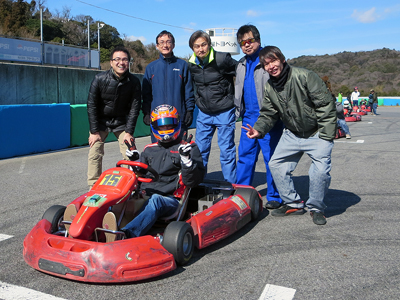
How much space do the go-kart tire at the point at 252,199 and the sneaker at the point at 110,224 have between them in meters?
1.52

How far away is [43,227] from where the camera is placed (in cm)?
313

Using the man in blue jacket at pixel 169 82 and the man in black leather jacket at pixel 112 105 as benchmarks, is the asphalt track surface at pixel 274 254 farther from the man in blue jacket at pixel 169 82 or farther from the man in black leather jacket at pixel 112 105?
the man in blue jacket at pixel 169 82

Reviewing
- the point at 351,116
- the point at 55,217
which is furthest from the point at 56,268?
the point at 351,116

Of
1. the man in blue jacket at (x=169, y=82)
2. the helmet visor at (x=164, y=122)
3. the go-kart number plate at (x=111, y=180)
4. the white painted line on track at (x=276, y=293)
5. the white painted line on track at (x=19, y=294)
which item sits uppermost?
the man in blue jacket at (x=169, y=82)

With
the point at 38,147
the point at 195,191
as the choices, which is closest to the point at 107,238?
the point at 195,191

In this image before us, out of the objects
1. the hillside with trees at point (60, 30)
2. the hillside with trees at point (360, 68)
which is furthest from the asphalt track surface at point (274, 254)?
the hillside with trees at point (360, 68)

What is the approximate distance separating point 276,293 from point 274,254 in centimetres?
A: 69

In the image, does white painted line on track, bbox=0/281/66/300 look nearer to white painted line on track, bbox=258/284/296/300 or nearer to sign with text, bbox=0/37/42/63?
white painted line on track, bbox=258/284/296/300

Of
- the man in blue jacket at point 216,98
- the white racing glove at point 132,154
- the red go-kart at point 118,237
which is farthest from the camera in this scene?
the man in blue jacket at point 216,98

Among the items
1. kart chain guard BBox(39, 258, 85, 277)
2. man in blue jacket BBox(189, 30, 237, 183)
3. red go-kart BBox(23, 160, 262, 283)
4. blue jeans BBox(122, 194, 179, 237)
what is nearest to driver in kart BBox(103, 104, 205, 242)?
blue jeans BBox(122, 194, 179, 237)

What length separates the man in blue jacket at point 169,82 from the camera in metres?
5.00

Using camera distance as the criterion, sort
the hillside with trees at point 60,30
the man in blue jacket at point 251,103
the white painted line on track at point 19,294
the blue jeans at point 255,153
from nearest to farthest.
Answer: the white painted line on track at point 19,294, the man in blue jacket at point 251,103, the blue jeans at point 255,153, the hillside with trees at point 60,30

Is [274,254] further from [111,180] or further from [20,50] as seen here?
[20,50]

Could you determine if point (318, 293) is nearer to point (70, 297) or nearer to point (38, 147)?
point (70, 297)
